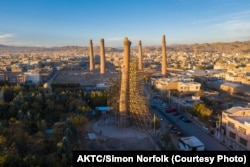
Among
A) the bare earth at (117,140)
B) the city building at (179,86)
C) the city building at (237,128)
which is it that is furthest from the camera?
the city building at (179,86)

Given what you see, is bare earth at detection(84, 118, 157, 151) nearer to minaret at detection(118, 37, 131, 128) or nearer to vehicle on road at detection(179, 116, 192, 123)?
minaret at detection(118, 37, 131, 128)

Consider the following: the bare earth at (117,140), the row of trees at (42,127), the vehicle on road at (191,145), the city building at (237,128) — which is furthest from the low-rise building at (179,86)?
the vehicle on road at (191,145)

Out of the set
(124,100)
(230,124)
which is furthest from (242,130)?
(124,100)

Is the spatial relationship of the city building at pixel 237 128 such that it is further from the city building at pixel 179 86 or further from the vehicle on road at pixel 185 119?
the city building at pixel 179 86

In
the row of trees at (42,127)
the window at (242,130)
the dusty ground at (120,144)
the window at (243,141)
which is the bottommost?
the dusty ground at (120,144)

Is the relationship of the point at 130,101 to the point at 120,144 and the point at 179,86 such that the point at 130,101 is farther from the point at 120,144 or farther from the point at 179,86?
the point at 179,86

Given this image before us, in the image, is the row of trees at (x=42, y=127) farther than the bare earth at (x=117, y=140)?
No
